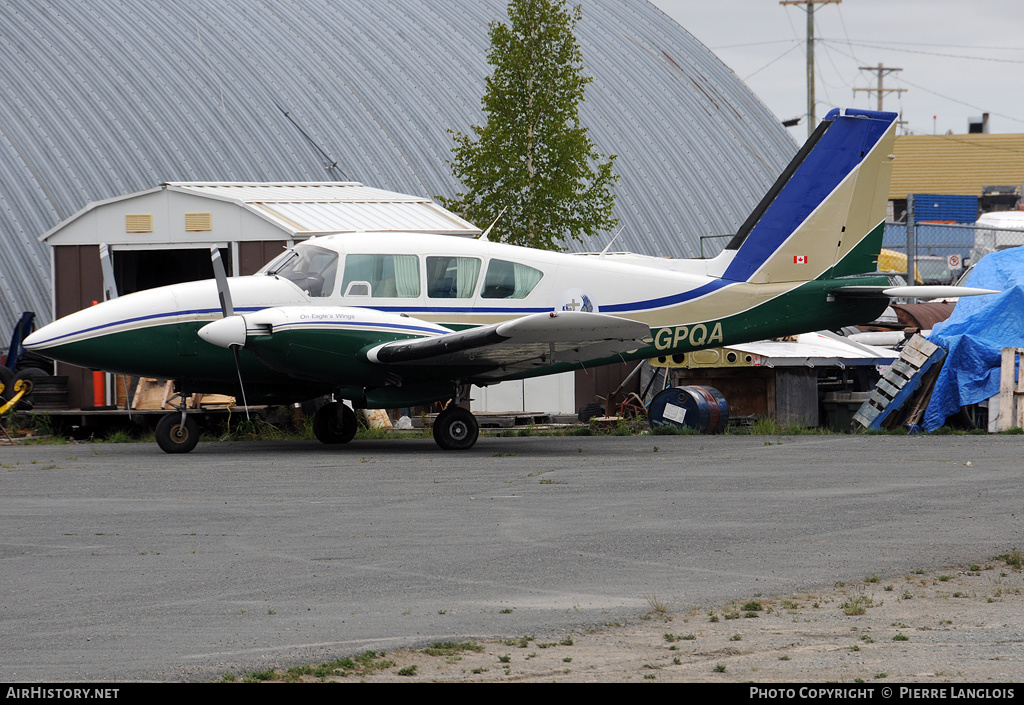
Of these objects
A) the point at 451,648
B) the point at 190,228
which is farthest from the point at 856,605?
the point at 190,228

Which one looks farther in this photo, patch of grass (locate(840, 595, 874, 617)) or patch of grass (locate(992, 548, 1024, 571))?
patch of grass (locate(992, 548, 1024, 571))

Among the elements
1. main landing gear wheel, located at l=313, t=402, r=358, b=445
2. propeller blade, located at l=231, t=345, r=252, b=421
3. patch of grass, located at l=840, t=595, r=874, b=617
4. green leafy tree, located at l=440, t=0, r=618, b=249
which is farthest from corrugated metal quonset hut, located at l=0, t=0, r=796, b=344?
patch of grass, located at l=840, t=595, r=874, b=617

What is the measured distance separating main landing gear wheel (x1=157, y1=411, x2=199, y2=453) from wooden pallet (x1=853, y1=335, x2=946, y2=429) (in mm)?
11019

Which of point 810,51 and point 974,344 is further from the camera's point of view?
point 810,51

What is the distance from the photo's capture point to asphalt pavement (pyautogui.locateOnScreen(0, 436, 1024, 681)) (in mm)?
6301

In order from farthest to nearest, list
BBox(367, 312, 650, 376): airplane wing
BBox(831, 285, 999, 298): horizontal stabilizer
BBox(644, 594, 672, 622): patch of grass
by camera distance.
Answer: BBox(831, 285, 999, 298): horizontal stabilizer
BBox(367, 312, 650, 376): airplane wing
BBox(644, 594, 672, 622): patch of grass

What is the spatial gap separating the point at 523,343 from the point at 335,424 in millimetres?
3921

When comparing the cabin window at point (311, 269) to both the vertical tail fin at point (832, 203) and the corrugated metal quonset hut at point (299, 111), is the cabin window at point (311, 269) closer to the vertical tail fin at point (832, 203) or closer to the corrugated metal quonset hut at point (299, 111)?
the vertical tail fin at point (832, 203)

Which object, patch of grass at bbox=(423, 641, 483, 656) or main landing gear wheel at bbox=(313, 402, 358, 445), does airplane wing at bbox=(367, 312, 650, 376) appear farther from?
patch of grass at bbox=(423, 641, 483, 656)

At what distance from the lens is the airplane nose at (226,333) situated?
48.6 ft

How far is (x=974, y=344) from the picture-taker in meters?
19.5

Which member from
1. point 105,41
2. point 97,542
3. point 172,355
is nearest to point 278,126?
point 105,41

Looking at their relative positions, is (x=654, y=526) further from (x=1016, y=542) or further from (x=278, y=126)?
(x=278, y=126)

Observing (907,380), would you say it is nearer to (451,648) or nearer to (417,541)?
(417,541)
